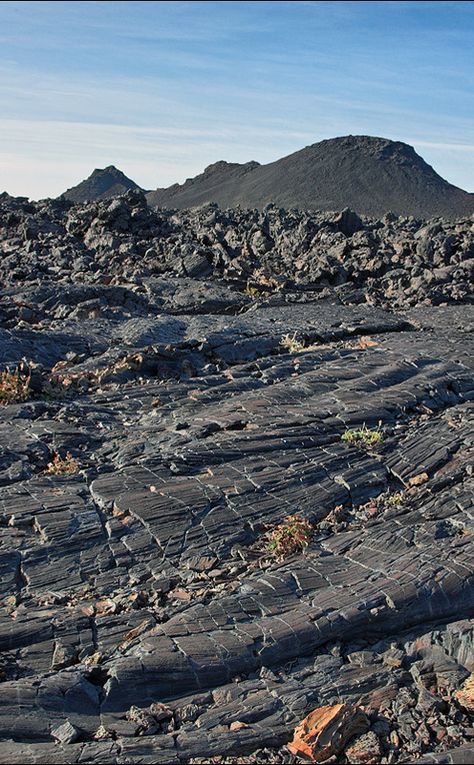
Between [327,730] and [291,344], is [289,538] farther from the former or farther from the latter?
[291,344]

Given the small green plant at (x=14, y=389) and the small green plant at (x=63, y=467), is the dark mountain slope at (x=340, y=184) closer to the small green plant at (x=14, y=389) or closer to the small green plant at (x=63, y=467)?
the small green plant at (x=14, y=389)

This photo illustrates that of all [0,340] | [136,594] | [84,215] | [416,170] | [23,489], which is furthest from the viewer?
[416,170]

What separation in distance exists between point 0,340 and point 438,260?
15.7 metres

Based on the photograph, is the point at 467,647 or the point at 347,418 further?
the point at 347,418

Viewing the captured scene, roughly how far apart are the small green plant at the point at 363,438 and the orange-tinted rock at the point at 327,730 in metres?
4.53

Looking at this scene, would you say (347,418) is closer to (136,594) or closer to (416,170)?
(136,594)

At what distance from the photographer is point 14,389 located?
12.3 meters

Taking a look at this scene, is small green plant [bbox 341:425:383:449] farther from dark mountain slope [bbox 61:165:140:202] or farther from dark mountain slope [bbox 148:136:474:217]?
dark mountain slope [bbox 61:165:140:202]

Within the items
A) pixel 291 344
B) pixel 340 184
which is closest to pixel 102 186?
pixel 340 184

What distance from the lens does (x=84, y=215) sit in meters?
33.9

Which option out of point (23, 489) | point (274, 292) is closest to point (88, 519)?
point (23, 489)

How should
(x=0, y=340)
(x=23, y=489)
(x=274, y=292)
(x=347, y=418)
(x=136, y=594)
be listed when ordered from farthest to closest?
(x=274, y=292) < (x=0, y=340) < (x=347, y=418) < (x=23, y=489) < (x=136, y=594)

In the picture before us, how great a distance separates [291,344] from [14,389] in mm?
5404

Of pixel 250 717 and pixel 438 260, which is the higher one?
pixel 438 260
